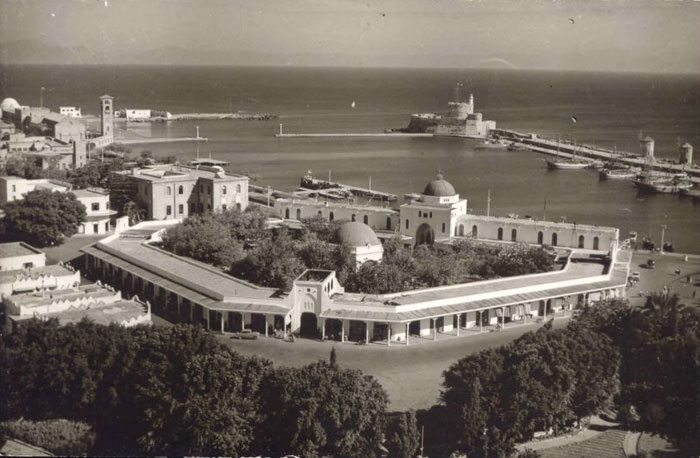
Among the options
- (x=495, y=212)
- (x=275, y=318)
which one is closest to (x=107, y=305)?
(x=275, y=318)

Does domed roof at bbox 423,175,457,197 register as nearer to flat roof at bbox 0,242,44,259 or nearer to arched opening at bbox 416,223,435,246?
arched opening at bbox 416,223,435,246

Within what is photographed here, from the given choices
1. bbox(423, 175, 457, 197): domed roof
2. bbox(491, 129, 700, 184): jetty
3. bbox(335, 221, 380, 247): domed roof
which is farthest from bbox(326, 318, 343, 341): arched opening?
bbox(491, 129, 700, 184): jetty

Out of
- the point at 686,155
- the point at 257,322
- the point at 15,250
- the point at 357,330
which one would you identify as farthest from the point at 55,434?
the point at 686,155

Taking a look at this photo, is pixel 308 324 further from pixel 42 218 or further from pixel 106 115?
pixel 106 115

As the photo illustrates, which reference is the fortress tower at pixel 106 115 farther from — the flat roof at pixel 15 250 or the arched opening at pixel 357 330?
the arched opening at pixel 357 330

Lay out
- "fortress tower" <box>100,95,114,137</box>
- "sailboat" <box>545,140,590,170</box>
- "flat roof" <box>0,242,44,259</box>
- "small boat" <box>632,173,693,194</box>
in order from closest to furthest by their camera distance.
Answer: "flat roof" <box>0,242,44,259</box> → "small boat" <box>632,173,693,194</box> → "sailboat" <box>545,140,590,170</box> → "fortress tower" <box>100,95,114,137</box>

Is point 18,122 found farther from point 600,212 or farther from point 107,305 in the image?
point 107,305

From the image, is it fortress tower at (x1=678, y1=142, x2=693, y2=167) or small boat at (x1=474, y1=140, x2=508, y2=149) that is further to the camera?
small boat at (x1=474, y1=140, x2=508, y2=149)
